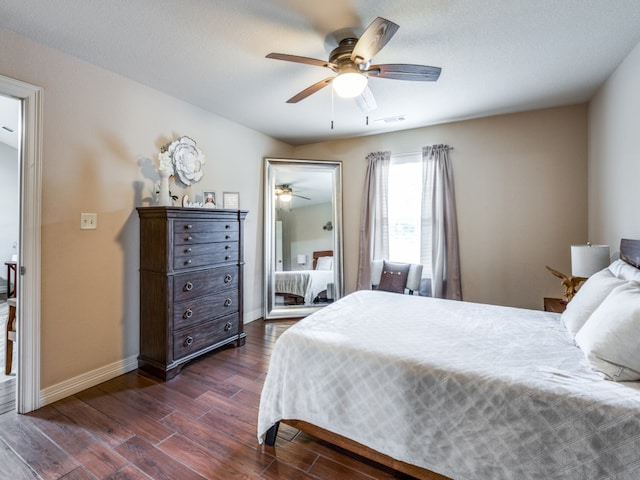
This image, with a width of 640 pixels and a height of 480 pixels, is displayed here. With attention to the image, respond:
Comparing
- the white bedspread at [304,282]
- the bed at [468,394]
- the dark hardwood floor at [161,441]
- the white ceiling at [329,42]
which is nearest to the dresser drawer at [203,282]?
the dark hardwood floor at [161,441]

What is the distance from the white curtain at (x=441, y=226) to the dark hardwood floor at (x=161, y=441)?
242 centimetres

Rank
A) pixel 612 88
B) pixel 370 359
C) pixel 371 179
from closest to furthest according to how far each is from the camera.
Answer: pixel 370 359, pixel 612 88, pixel 371 179

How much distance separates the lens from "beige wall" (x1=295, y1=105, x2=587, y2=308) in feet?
10.1

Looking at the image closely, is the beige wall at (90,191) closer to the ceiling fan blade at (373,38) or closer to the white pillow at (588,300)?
the ceiling fan blade at (373,38)

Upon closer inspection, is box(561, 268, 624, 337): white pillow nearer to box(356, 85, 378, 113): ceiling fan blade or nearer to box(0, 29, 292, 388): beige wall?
box(356, 85, 378, 113): ceiling fan blade

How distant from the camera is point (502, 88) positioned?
106 inches

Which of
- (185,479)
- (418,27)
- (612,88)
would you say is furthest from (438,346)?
(612,88)

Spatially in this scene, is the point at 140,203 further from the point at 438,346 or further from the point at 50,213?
the point at 438,346

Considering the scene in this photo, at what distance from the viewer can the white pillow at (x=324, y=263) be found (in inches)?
165

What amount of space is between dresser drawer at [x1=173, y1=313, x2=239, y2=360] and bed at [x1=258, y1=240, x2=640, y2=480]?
1196 mm

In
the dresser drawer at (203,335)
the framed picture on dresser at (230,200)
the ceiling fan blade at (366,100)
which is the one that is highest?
the ceiling fan blade at (366,100)

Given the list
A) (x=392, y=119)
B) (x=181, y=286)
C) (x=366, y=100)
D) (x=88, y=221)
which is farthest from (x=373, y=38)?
(x=88, y=221)

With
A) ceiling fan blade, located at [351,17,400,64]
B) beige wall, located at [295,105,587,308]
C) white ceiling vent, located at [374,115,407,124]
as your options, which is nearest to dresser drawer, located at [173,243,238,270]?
ceiling fan blade, located at [351,17,400,64]

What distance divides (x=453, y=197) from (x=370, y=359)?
2.77 metres
